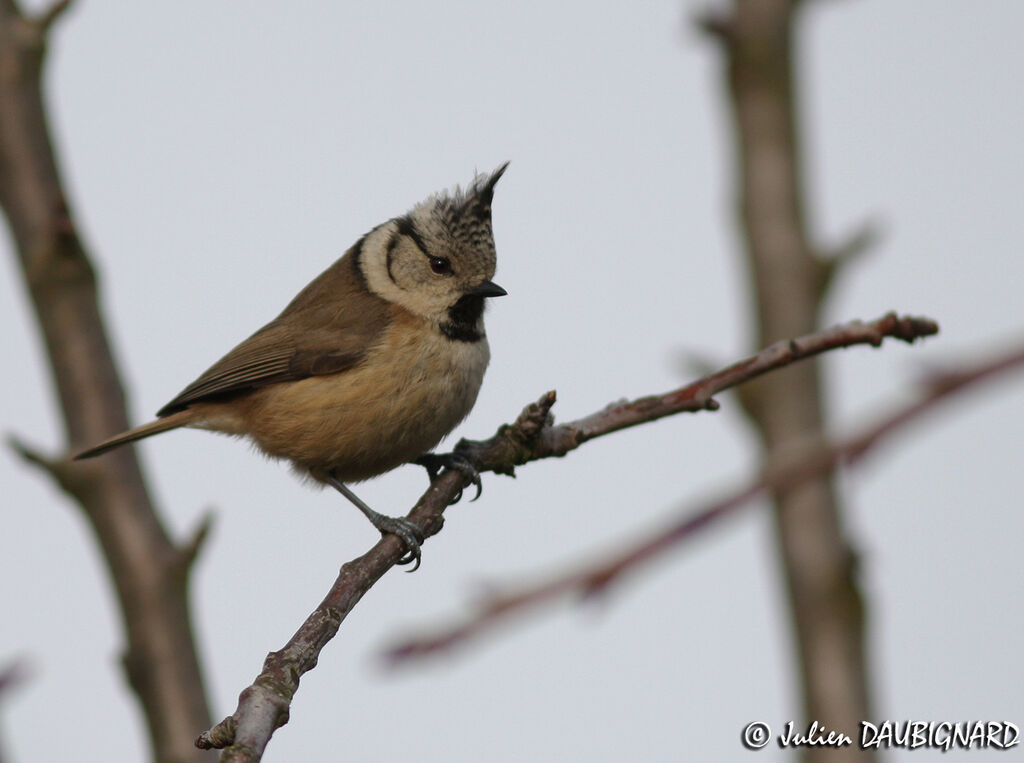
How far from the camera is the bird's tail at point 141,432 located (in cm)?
356

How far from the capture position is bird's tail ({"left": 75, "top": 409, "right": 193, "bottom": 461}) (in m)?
3.56

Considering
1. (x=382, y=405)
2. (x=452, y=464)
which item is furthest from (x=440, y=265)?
(x=452, y=464)

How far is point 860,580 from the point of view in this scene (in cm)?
367

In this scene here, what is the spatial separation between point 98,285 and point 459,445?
1.30 meters

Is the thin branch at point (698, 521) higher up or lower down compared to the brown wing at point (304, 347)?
lower down

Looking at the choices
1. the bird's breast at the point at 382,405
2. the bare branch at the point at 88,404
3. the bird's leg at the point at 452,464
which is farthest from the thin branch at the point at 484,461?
the bare branch at the point at 88,404

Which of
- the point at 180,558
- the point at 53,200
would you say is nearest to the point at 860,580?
the point at 180,558

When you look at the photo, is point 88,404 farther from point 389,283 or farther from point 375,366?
point 389,283

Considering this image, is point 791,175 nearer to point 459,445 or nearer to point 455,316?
point 455,316

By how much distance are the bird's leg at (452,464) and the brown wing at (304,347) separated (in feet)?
1.54

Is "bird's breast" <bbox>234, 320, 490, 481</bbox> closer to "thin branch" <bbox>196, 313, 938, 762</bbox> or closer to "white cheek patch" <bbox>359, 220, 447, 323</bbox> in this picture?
"white cheek patch" <bbox>359, 220, 447, 323</bbox>

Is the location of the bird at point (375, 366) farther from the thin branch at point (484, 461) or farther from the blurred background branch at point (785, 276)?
the blurred background branch at point (785, 276)

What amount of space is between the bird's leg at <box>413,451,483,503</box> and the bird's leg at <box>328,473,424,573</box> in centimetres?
22

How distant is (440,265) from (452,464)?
3.85ft
